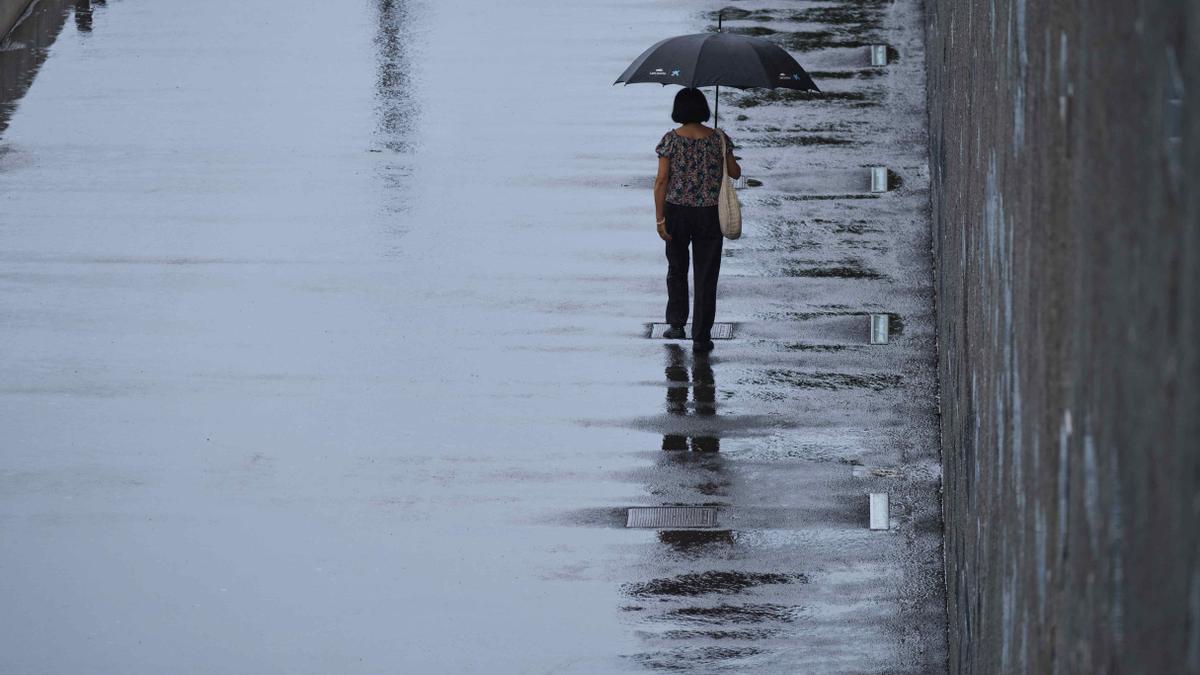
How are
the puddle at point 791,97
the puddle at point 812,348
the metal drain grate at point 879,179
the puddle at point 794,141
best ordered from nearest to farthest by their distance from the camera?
1. the puddle at point 812,348
2. the metal drain grate at point 879,179
3. the puddle at point 794,141
4. the puddle at point 791,97

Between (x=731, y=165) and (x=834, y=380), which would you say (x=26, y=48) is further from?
(x=834, y=380)

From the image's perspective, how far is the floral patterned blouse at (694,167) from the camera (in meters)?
10.3

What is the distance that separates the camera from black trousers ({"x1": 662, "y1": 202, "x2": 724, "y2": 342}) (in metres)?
10.5

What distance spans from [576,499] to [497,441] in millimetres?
846

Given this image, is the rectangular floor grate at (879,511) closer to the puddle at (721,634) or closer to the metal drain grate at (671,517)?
the metal drain grate at (671,517)

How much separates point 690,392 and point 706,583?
2.33m

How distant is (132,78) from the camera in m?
16.5

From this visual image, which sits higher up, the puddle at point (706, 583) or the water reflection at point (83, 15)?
the water reflection at point (83, 15)

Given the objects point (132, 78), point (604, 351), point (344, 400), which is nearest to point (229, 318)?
point (344, 400)

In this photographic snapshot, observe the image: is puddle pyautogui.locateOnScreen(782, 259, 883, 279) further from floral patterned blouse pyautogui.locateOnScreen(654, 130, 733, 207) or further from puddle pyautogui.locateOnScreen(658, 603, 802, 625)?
puddle pyautogui.locateOnScreen(658, 603, 802, 625)

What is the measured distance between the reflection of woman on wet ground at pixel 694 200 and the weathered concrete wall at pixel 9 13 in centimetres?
915

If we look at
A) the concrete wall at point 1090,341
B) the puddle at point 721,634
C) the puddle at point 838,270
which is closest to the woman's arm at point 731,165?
the puddle at point 838,270

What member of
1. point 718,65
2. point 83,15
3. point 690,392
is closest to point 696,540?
point 690,392

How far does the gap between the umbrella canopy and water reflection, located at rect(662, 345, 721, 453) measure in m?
1.57
